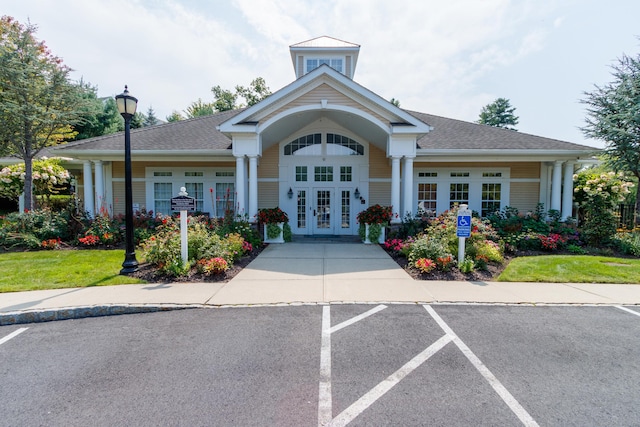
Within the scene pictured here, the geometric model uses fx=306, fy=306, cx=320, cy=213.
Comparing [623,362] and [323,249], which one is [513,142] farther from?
[623,362]

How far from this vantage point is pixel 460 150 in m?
11.8

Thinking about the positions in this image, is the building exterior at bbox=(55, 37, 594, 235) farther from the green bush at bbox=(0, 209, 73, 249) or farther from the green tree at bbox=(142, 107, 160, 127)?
the green tree at bbox=(142, 107, 160, 127)

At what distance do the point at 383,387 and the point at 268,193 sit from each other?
11058mm

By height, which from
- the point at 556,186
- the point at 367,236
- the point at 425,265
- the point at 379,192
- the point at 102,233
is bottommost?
the point at 425,265

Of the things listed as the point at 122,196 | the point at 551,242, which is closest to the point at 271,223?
the point at 122,196

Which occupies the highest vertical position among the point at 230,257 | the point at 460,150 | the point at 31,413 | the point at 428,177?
the point at 460,150

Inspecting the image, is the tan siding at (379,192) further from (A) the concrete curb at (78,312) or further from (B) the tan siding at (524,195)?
(A) the concrete curb at (78,312)

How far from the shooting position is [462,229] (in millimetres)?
7227

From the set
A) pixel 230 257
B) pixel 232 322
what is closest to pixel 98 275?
pixel 230 257

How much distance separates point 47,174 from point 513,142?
19.8m

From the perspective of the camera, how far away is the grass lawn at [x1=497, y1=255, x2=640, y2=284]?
267 inches

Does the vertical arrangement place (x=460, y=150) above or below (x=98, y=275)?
above

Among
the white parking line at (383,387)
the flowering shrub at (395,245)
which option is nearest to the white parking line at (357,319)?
the white parking line at (383,387)

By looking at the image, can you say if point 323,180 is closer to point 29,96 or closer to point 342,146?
point 342,146
